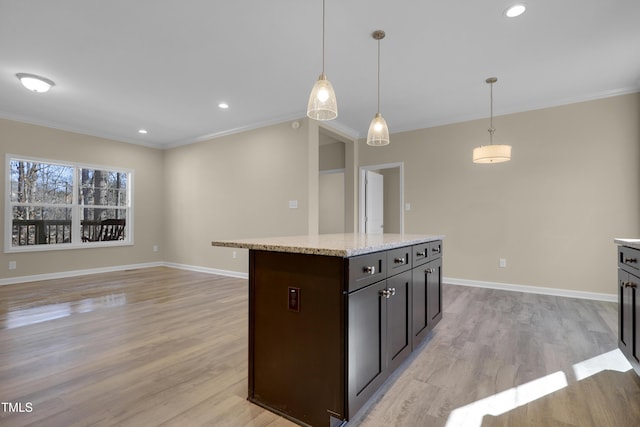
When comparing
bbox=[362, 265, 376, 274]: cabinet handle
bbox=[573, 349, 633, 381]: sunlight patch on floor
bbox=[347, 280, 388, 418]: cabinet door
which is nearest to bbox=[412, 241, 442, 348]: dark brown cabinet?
bbox=[347, 280, 388, 418]: cabinet door

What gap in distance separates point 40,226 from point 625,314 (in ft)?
24.3

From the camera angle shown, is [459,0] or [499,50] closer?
[459,0]

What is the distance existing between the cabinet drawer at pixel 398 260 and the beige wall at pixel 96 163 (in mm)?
5989

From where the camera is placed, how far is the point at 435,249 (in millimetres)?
2639

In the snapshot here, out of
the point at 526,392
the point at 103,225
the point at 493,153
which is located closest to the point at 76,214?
the point at 103,225

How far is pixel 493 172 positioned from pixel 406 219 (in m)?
1.49

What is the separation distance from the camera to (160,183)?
6.65 metres

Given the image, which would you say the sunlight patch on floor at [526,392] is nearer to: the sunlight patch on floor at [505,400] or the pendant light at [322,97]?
the sunlight patch on floor at [505,400]

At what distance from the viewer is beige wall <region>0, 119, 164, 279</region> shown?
4.78 meters

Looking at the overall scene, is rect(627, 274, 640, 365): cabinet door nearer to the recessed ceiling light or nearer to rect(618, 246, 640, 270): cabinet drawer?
rect(618, 246, 640, 270): cabinet drawer

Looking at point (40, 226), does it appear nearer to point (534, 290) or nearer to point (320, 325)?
point (320, 325)

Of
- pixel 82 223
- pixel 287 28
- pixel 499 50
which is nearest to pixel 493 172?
pixel 499 50

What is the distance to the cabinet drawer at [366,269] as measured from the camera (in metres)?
1.42

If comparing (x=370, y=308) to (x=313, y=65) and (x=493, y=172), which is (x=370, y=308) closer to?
(x=313, y=65)
